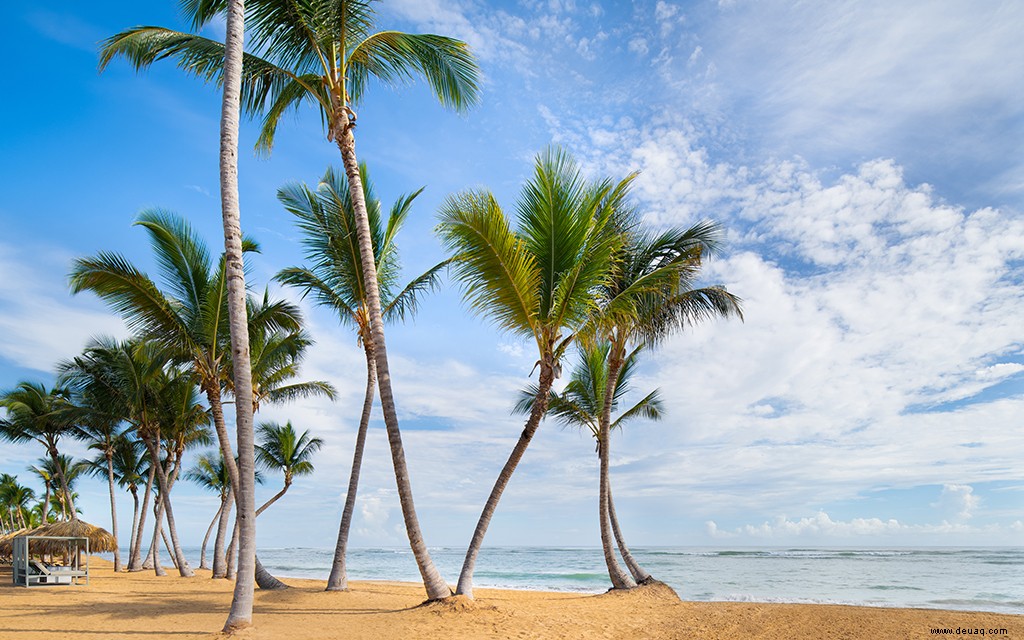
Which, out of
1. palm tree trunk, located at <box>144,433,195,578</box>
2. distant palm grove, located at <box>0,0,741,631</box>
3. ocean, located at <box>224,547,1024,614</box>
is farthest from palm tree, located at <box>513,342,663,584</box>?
palm tree trunk, located at <box>144,433,195,578</box>

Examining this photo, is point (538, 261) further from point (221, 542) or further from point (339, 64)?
point (221, 542)

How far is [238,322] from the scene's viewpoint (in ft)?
26.4

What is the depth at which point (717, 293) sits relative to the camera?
14719 millimetres

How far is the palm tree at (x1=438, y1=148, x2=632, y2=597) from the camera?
1034 cm

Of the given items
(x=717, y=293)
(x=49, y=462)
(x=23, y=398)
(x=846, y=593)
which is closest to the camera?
(x=717, y=293)

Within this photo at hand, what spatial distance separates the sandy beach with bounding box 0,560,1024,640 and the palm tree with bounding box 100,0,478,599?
1.06m

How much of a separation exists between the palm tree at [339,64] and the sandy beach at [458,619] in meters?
1.06

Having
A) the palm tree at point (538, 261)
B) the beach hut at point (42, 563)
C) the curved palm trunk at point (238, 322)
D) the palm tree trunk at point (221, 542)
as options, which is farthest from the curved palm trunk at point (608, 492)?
the beach hut at point (42, 563)

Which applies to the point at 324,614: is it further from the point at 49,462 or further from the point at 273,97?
the point at 49,462

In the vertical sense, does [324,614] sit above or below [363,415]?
below

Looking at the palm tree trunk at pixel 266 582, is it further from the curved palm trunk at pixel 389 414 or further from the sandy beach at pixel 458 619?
the curved palm trunk at pixel 389 414

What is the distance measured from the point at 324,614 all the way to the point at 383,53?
8.93 meters

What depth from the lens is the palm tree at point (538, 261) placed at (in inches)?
407

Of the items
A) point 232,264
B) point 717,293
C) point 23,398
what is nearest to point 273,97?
point 232,264
